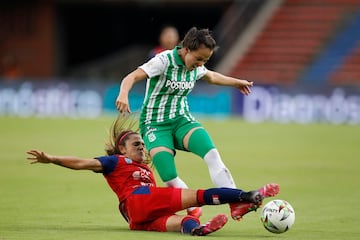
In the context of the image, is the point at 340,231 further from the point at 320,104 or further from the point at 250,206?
the point at 320,104

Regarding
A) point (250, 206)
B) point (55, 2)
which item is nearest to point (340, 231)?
point (250, 206)

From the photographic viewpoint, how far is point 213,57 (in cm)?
3944

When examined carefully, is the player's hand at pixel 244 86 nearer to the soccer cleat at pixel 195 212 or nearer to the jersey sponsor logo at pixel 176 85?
the jersey sponsor logo at pixel 176 85

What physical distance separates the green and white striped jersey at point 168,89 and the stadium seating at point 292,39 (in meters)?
23.6

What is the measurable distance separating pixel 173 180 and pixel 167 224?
0.76 meters

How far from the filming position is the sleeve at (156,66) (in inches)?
408

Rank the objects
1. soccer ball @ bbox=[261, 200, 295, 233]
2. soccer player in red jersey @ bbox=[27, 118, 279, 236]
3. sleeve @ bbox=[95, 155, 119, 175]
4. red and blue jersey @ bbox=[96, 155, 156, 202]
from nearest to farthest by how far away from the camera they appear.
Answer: soccer player in red jersey @ bbox=[27, 118, 279, 236] → soccer ball @ bbox=[261, 200, 295, 233] → sleeve @ bbox=[95, 155, 119, 175] → red and blue jersey @ bbox=[96, 155, 156, 202]

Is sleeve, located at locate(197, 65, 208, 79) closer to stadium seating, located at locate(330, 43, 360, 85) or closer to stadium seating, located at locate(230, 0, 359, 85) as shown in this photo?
stadium seating, located at locate(330, 43, 360, 85)

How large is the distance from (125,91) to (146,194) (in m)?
1.07

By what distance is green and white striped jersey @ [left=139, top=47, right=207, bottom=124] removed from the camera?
415 inches

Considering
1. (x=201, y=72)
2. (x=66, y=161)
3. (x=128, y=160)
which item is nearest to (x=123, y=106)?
(x=66, y=161)

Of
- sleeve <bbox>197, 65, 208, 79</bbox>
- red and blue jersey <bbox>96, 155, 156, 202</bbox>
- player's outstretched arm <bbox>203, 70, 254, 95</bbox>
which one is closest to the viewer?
red and blue jersey <bbox>96, 155, 156, 202</bbox>

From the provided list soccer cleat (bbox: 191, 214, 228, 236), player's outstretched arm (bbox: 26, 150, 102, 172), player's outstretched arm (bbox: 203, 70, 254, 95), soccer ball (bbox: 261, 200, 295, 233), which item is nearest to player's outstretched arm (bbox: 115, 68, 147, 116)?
player's outstretched arm (bbox: 26, 150, 102, 172)

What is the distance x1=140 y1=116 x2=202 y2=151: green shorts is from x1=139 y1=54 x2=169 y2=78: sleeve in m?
0.59
